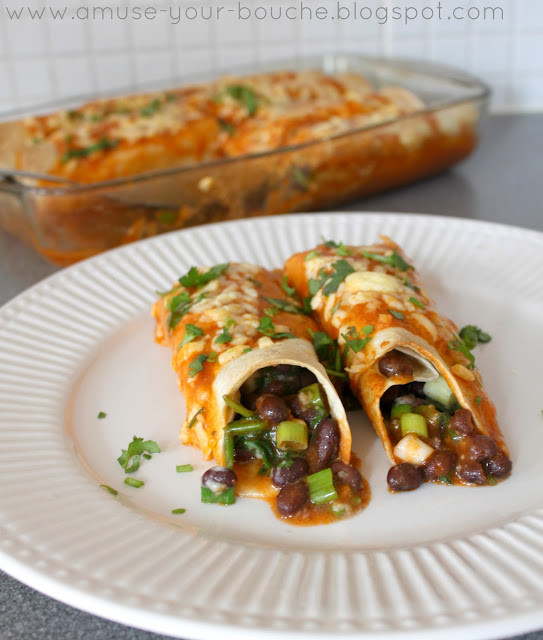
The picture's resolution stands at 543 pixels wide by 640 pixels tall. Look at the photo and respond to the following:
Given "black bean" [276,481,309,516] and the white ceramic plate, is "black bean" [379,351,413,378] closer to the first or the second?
the white ceramic plate

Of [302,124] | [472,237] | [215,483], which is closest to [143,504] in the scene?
[215,483]

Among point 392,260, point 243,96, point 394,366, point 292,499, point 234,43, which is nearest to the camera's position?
point 292,499

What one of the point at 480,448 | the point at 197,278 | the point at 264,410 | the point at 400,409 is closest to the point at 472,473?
the point at 480,448

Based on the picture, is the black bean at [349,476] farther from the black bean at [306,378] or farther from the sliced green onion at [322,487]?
the black bean at [306,378]

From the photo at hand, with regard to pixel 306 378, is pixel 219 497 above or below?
below

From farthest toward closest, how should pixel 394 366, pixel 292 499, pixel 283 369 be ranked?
1. pixel 283 369
2. pixel 394 366
3. pixel 292 499

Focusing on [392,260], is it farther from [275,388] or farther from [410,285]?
[275,388]
